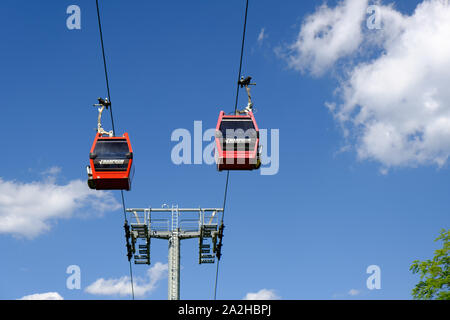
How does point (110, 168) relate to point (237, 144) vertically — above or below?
below

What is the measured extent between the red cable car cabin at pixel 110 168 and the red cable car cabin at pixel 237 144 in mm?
3550

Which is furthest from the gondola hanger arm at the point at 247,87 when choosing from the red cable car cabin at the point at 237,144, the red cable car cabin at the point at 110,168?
the red cable car cabin at the point at 110,168

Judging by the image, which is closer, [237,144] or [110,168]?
[237,144]

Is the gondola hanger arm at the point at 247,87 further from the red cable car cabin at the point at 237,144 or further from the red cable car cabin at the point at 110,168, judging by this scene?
the red cable car cabin at the point at 110,168

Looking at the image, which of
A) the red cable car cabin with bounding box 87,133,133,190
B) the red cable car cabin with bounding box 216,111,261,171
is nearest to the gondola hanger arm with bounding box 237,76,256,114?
the red cable car cabin with bounding box 216,111,261,171

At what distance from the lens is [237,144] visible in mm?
18000

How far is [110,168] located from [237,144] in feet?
15.4

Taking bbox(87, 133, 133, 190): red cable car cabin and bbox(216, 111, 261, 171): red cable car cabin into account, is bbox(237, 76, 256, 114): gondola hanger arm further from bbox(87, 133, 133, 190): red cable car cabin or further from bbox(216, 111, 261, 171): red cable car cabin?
bbox(87, 133, 133, 190): red cable car cabin

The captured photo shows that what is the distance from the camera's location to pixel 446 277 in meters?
24.3

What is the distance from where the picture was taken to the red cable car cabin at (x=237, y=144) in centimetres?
1773
